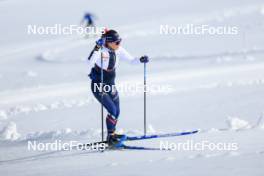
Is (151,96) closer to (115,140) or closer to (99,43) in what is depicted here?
(115,140)

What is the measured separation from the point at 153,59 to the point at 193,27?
8.10m

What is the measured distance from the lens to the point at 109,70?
8703mm
